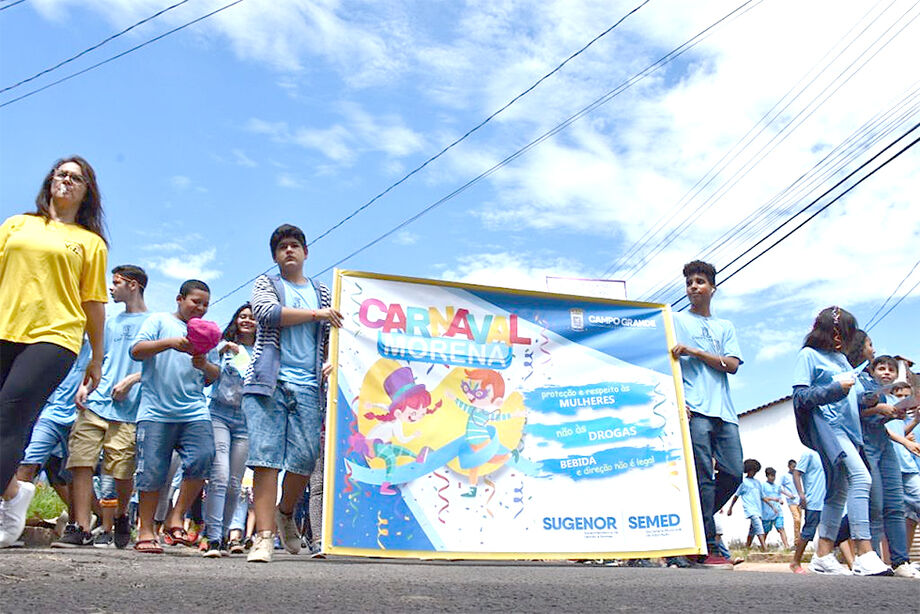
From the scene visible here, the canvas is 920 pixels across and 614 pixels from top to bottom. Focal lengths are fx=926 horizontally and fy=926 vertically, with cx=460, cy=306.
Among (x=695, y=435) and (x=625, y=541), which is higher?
(x=695, y=435)

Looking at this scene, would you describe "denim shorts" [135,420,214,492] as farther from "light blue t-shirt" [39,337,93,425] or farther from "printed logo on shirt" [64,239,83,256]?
"printed logo on shirt" [64,239,83,256]

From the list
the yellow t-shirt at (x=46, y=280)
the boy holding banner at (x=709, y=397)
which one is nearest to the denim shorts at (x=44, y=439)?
the yellow t-shirt at (x=46, y=280)

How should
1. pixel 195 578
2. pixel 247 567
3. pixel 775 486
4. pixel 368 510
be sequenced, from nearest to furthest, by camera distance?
pixel 195 578 → pixel 247 567 → pixel 368 510 → pixel 775 486

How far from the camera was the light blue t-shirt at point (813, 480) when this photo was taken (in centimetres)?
745

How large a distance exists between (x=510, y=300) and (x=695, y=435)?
1433mm

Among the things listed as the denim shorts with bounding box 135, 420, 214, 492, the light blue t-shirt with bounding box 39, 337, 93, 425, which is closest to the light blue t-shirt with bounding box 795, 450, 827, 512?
the denim shorts with bounding box 135, 420, 214, 492

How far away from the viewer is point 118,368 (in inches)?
244

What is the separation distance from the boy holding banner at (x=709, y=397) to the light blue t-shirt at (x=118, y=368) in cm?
358

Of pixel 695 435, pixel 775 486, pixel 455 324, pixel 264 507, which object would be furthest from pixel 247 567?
pixel 775 486

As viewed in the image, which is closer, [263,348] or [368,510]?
[263,348]

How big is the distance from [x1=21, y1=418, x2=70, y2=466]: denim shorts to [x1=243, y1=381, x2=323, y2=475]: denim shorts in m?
2.13

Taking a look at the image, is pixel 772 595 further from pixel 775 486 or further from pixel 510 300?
pixel 775 486

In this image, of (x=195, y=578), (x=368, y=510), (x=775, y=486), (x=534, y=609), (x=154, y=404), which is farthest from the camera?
(x=775, y=486)

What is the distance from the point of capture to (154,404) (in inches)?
216
